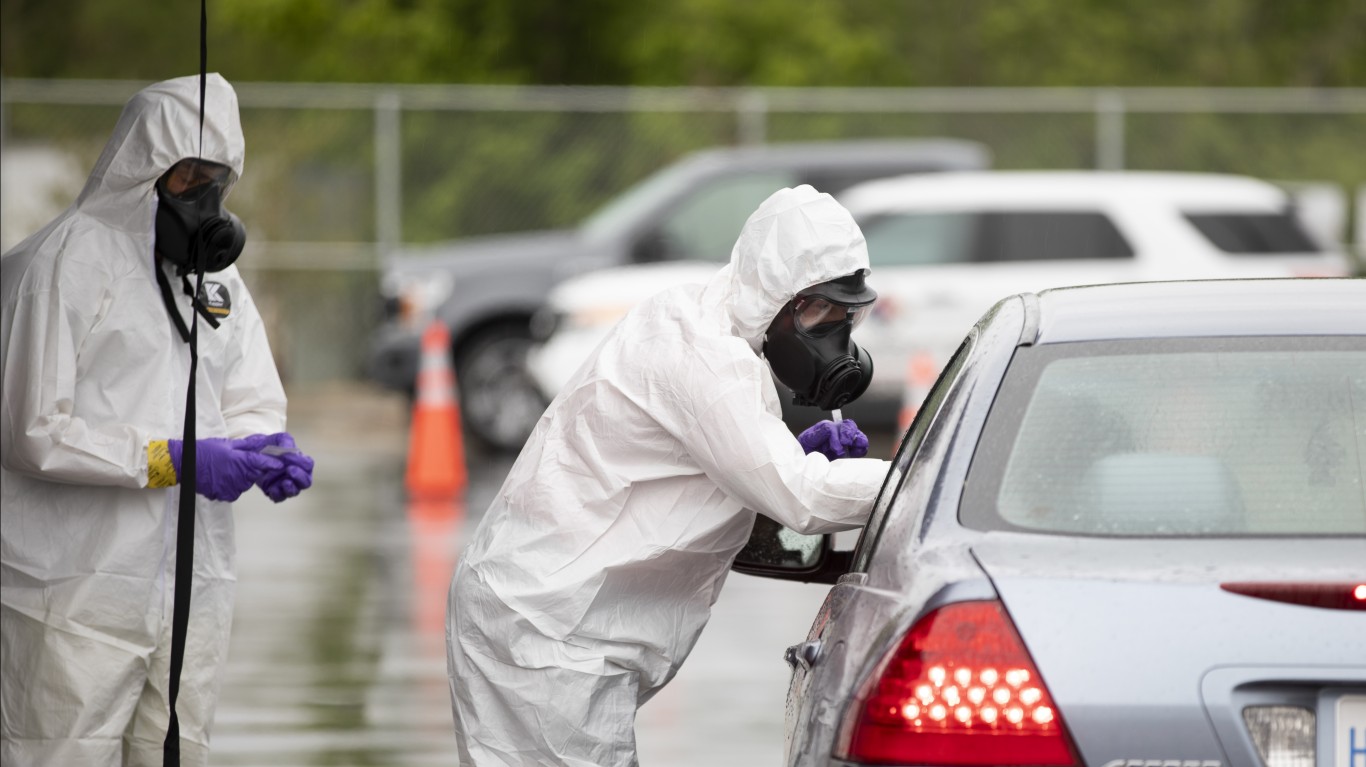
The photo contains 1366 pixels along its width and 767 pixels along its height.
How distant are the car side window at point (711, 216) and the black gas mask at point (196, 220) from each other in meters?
10.5

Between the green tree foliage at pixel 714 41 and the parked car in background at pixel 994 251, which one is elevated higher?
the green tree foliage at pixel 714 41

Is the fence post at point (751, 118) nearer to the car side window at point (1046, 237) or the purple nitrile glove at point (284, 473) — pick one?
the car side window at point (1046, 237)

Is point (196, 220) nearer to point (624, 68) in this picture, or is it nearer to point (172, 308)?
point (172, 308)

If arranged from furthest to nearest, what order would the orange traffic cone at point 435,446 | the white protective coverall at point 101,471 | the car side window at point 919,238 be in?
1. the car side window at point 919,238
2. the orange traffic cone at point 435,446
3. the white protective coverall at point 101,471

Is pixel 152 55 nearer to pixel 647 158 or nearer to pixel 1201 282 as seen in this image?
pixel 647 158

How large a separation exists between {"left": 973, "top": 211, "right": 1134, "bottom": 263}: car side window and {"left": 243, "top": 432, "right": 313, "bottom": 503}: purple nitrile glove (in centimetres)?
986

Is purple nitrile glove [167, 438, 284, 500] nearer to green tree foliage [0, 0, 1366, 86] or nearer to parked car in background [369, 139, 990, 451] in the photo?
parked car in background [369, 139, 990, 451]

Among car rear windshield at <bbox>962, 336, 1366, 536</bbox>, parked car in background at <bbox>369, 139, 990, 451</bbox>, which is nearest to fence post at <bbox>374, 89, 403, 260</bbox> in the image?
parked car in background at <bbox>369, 139, 990, 451</bbox>

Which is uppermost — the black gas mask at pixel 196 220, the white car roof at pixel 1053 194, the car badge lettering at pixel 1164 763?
the white car roof at pixel 1053 194

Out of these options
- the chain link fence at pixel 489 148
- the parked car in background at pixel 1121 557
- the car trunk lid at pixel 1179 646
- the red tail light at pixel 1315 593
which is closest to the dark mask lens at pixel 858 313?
the parked car in background at pixel 1121 557

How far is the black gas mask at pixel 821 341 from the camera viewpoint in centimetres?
387

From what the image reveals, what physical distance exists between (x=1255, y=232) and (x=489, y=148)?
6.90 meters

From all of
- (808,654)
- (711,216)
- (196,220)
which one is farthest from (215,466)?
(711,216)

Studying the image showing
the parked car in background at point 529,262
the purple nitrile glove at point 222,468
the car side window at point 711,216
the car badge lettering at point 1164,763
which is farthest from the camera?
the car side window at point 711,216
